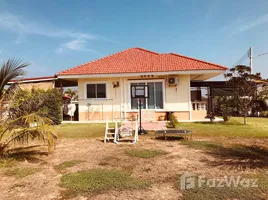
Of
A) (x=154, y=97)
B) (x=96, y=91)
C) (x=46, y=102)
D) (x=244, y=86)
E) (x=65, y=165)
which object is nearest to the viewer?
(x=65, y=165)

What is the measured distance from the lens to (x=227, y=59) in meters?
23.5

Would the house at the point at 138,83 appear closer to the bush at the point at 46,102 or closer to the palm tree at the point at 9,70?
the bush at the point at 46,102

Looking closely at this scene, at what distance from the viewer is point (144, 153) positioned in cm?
705

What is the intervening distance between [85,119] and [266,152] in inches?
539

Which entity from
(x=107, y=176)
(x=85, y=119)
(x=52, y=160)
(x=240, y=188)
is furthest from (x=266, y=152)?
(x=85, y=119)

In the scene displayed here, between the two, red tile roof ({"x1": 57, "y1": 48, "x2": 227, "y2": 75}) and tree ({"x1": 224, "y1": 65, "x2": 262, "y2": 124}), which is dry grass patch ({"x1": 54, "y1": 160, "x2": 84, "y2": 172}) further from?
tree ({"x1": 224, "y1": 65, "x2": 262, "y2": 124})

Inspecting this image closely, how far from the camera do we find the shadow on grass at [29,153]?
6719 mm

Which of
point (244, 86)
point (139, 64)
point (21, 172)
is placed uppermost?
point (139, 64)

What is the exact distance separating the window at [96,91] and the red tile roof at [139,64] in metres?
1.26

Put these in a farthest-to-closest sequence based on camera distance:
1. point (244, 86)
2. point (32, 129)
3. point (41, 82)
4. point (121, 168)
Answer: point (41, 82), point (244, 86), point (32, 129), point (121, 168)

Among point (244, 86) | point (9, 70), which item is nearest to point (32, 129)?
point (9, 70)

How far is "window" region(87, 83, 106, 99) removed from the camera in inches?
695

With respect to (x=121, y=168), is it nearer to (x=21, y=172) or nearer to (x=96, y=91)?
(x=21, y=172)

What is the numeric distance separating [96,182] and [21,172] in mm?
2283
